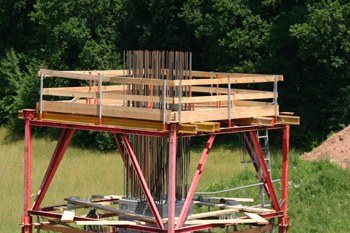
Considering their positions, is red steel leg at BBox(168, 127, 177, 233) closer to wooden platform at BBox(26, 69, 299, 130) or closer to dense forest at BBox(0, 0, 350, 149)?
wooden platform at BBox(26, 69, 299, 130)

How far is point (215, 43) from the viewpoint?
1694 inches

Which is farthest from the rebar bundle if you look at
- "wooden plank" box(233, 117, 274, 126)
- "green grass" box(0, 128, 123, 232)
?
"green grass" box(0, 128, 123, 232)

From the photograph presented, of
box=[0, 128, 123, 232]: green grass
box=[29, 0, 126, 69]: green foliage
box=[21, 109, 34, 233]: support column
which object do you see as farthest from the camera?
box=[29, 0, 126, 69]: green foliage

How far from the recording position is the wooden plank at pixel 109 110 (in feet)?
48.0

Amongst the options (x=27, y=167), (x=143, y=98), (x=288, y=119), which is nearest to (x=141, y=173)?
(x=143, y=98)

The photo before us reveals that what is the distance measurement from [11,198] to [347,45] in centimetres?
1896

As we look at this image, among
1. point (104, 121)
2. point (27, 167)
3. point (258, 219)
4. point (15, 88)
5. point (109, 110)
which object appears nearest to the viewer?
point (109, 110)

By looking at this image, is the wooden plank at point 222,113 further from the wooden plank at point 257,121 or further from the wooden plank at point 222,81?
the wooden plank at point 222,81

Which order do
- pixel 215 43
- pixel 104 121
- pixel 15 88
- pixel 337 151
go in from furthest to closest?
pixel 15 88
pixel 215 43
pixel 337 151
pixel 104 121

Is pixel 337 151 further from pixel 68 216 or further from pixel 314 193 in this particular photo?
pixel 68 216

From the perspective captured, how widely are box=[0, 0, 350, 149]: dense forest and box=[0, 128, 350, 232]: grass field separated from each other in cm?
608

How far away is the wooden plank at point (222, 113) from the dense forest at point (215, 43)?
18785mm

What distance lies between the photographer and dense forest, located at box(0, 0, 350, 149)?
1438 inches

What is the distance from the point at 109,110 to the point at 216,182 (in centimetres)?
1376
